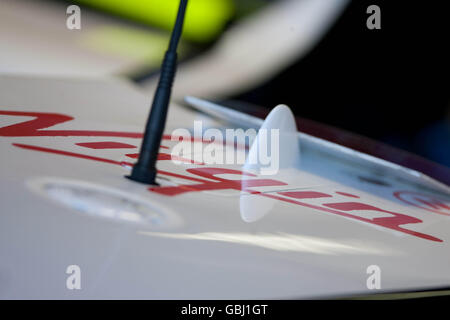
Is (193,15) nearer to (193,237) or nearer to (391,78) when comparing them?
(391,78)

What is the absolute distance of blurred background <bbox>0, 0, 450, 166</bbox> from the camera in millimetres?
2127

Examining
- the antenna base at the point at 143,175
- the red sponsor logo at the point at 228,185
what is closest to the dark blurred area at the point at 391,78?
the red sponsor logo at the point at 228,185

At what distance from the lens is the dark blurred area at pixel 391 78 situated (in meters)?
2.11

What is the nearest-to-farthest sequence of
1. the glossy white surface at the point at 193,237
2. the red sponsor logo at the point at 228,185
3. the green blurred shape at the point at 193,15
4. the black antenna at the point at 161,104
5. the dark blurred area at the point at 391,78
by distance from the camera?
the glossy white surface at the point at 193,237 < the black antenna at the point at 161,104 < the red sponsor logo at the point at 228,185 < the dark blurred area at the point at 391,78 < the green blurred shape at the point at 193,15

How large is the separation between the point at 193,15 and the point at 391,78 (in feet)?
3.42

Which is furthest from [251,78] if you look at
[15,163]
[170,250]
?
[170,250]

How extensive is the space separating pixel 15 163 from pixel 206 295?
1.71ft

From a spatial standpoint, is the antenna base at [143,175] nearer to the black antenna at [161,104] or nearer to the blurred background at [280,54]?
the black antenna at [161,104]

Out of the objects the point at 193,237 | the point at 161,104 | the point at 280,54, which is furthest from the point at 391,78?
the point at 193,237

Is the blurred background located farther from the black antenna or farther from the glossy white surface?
the black antenna

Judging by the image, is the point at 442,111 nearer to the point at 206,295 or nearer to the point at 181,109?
the point at 181,109

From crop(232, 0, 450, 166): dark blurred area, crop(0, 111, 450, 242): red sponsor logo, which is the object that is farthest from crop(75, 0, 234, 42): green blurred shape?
crop(0, 111, 450, 242): red sponsor logo

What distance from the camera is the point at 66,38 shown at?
94.7 inches

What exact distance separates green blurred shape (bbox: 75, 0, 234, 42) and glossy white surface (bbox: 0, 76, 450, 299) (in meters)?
1.17
